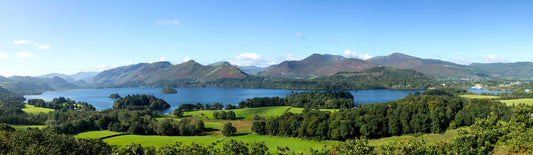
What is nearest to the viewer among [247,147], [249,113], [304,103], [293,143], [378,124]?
[247,147]

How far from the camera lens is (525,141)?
27.7m

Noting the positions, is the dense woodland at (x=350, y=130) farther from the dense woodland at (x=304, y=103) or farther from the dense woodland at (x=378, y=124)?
the dense woodland at (x=304, y=103)

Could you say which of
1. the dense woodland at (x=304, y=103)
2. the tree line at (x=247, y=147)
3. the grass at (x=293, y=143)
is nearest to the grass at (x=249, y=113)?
the dense woodland at (x=304, y=103)

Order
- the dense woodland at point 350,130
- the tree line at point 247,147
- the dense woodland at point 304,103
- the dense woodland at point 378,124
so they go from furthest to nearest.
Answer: the dense woodland at point 304,103, the dense woodland at point 378,124, the dense woodland at point 350,130, the tree line at point 247,147

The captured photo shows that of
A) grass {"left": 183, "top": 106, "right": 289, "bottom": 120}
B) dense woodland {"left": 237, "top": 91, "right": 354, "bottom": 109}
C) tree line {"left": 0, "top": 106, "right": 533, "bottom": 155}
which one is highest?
tree line {"left": 0, "top": 106, "right": 533, "bottom": 155}

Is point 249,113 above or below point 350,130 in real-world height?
below

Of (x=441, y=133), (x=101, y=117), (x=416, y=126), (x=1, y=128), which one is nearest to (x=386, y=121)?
(x=416, y=126)

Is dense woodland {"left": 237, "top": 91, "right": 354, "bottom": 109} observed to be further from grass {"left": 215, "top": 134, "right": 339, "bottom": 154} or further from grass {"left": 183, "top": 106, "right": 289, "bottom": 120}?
grass {"left": 215, "top": 134, "right": 339, "bottom": 154}

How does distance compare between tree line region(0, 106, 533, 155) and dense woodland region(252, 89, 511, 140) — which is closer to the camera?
tree line region(0, 106, 533, 155)

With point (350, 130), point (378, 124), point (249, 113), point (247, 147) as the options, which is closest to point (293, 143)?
point (350, 130)

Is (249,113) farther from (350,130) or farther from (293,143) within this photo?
(350,130)

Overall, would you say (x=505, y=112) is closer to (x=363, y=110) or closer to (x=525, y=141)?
(x=363, y=110)

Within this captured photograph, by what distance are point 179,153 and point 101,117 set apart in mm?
68730

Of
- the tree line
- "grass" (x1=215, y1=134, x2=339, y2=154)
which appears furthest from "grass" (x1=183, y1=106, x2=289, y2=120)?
the tree line
